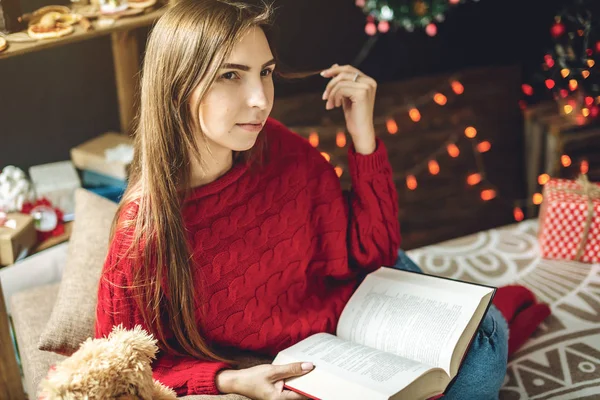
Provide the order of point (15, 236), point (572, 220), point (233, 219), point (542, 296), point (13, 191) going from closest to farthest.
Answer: point (233, 219)
point (15, 236)
point (13, 191)
point (542, 296)
point (572, 220)

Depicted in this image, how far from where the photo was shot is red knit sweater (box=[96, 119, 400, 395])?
1368mm

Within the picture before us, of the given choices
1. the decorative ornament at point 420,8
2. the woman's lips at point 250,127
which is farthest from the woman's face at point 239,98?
the decorative ornament at point 420,8

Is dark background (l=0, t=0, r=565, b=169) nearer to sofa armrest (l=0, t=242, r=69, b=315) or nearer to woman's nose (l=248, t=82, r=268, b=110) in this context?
sofa armrest (l=0, t=242, r=69, b=315)

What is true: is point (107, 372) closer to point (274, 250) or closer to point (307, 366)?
point (307, 366)

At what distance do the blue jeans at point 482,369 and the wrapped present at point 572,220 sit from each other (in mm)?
843

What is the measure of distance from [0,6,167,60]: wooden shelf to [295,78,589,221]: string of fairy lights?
3.18ft

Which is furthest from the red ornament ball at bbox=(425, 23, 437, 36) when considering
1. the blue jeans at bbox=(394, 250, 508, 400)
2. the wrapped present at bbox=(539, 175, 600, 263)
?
the blue jeans at bbox=(394, 250, 508, 400)

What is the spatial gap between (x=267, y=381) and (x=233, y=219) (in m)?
0.36

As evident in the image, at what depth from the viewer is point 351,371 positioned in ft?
4.20

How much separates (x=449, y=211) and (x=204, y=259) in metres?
1.67

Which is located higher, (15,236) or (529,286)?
(15,236)

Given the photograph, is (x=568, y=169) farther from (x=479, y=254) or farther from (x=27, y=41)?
(x=27, y=41)

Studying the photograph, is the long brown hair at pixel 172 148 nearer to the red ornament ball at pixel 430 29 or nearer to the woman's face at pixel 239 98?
the woman's face at pixel 239 98

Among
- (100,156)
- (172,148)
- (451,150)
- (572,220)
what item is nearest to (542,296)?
(572,220)
